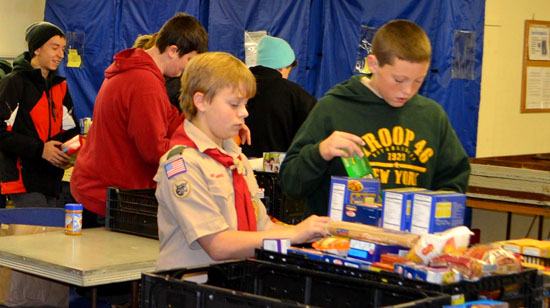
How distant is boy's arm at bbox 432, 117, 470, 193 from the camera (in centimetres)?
283

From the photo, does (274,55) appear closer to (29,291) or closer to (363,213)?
(29,291)

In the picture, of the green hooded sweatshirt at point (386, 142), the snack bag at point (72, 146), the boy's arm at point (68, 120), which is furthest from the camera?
the boy's arm at point (68, 120)

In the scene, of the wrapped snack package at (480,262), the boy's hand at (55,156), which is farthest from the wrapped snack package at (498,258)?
the boy's hand at (55,156)

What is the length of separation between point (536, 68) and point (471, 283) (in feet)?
18.4

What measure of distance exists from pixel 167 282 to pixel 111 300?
8.42 feet

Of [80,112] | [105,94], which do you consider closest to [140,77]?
[105,94]

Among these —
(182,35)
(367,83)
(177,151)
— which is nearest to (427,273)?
(177,151)

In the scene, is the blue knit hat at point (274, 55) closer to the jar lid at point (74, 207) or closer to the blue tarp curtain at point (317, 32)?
the blue tarp curtain at point (317, 32)

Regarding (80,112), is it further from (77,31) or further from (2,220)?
(2,220)

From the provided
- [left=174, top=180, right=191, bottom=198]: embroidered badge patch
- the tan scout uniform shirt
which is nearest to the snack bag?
the tan scout uniform shirt

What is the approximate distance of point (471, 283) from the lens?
187cm

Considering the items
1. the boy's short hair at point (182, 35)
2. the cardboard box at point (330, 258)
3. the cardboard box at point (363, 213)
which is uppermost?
the boy's short hair at point (182, 35)

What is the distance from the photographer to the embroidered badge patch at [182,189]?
241cm

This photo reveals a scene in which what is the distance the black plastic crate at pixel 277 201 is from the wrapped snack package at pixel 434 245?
78.8 inches
